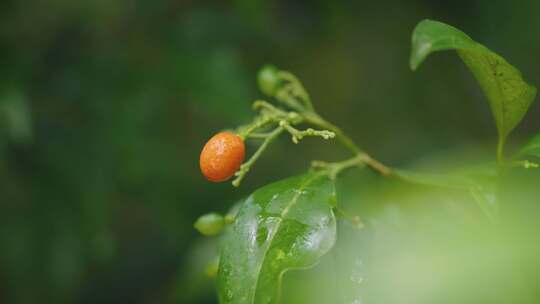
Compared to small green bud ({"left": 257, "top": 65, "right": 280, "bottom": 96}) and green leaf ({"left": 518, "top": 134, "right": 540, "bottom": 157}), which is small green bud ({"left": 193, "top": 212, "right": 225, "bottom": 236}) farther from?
green leaf ({"left": 518, "top": 134, "right": 540, "bottom": 157})

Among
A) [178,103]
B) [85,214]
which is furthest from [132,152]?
[178,103]

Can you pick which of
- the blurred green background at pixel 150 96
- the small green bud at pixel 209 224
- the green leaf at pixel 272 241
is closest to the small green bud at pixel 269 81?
the small green bud at pixel 209 224

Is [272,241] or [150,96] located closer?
[272,241]

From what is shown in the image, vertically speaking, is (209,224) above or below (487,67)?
below

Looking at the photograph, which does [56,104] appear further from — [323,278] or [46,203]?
[323,278]

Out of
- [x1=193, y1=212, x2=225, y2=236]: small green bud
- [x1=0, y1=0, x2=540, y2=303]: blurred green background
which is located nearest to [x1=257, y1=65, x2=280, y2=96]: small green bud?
[x1=193, y1=212, x2=225, y2=236]: small green bud

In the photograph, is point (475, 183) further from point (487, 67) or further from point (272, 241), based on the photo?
point (272, 241)

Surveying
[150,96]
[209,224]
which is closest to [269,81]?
[209,224]
